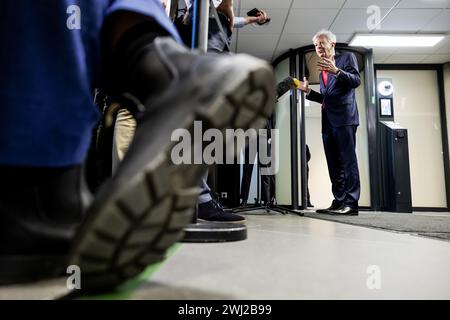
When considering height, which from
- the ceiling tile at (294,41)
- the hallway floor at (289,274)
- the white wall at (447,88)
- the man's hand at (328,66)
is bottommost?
the hallway floor at (289,274)

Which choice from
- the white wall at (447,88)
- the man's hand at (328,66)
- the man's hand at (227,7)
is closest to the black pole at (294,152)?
the man's hand at (328,66)

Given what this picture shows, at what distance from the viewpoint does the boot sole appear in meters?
0.27

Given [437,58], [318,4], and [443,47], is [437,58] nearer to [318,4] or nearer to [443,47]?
[443,47]

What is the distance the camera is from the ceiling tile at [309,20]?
3.61 meters

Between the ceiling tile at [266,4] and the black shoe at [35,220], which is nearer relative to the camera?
the black shoe at [35,220]

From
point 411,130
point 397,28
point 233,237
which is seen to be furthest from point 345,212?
point 411,130

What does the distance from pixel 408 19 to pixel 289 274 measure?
13.8ft

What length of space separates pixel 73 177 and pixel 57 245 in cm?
8

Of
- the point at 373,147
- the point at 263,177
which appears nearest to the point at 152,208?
the point at 263,177

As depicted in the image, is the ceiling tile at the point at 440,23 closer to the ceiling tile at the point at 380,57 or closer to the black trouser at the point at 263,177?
the ceiling tile at the point at 380,57

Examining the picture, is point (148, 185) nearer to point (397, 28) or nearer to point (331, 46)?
point (331, 46)

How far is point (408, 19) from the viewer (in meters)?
3.73

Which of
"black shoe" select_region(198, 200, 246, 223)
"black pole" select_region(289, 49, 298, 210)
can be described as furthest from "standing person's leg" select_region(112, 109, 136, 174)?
"black pole" select_region(289, 49, 298, 210)

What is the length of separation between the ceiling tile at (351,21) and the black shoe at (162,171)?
3.85m
